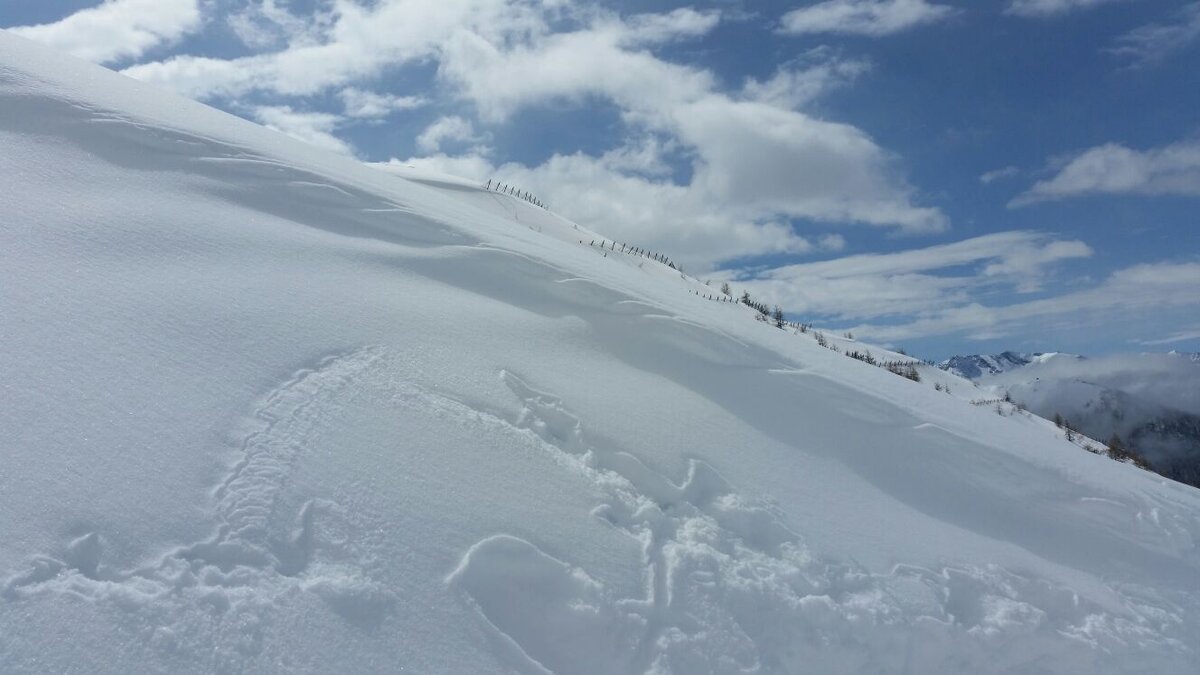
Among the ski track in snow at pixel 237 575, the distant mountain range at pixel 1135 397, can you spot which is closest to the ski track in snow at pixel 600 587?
the ski track in snow at pixel 237 575

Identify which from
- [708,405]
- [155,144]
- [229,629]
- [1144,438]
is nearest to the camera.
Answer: [229,629]

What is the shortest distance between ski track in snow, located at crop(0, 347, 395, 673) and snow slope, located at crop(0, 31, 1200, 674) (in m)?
0.01

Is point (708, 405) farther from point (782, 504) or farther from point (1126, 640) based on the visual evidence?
point (1126, 640)

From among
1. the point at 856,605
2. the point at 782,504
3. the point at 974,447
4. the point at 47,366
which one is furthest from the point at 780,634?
the point at 47,366

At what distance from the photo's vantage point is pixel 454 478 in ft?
13.9

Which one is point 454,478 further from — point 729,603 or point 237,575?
point 729,603

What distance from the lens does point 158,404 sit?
→ 4.06 meters

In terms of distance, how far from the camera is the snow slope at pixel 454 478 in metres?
3.28

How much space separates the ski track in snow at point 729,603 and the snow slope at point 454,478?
2cm

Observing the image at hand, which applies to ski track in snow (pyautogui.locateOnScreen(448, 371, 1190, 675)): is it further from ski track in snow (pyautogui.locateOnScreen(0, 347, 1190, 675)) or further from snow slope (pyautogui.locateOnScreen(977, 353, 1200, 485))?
snow slope (pyautogui.locateOnScreen(977, 353, 1200, 485))

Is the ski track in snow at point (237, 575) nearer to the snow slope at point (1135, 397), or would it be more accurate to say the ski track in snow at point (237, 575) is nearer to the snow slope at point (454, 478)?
the snow slope at point (454, 478)

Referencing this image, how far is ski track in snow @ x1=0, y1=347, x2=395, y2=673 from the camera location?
2.97 metres

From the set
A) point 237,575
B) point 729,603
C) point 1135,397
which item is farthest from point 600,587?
point 1135,397

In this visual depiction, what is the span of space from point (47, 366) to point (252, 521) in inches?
62.0
